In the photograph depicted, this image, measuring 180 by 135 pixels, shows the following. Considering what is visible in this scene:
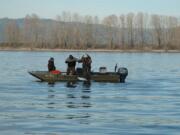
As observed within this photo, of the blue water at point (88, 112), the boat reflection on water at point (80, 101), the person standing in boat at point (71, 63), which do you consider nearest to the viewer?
the blue water at point (88, 112)

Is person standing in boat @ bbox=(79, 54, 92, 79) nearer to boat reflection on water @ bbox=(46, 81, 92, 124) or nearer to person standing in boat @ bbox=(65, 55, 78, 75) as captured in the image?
person standing in boat @ bbox=(65, 55, 78, 75)

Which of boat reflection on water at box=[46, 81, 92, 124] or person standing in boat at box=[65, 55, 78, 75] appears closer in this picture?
boat reflection on water at box=[46, 81, 92, 124]

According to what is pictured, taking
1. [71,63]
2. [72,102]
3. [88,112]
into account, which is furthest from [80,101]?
[71,63]

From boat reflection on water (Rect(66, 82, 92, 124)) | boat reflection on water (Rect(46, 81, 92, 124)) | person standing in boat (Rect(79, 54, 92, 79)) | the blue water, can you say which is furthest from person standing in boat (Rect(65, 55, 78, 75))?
the blue water

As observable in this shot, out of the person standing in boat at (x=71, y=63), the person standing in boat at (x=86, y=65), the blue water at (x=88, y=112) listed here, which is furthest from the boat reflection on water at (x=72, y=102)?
the person standing in boat at (x=71, y=63)

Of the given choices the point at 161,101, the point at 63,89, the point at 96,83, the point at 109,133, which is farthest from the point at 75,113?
the point at 96,83

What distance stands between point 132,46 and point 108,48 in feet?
36.7

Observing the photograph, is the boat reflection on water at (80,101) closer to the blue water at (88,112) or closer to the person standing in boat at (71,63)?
the blue water at (88,112)

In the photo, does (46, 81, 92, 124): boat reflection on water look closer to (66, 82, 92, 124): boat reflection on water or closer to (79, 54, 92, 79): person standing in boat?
(66, 82, 92, 124): boat reflection on water

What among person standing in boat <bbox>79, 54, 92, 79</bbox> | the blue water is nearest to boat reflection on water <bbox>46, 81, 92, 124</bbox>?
the blue water

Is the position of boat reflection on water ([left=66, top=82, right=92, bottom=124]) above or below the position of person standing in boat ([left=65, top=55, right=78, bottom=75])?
below

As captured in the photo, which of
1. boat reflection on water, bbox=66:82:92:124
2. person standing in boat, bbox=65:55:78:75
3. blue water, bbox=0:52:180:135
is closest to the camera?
blue water, bbox=0:52:180:135

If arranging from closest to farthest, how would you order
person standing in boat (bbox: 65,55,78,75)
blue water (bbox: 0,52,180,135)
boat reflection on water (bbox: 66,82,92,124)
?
blue water (bbox: 0,52,180,135), boat reflection on water (bbox: 66,82,92,124), person standing in boat (bbox: 65,55,78,75)

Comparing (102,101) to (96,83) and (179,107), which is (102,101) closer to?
(179,107)
